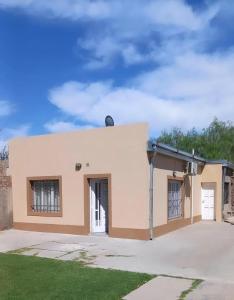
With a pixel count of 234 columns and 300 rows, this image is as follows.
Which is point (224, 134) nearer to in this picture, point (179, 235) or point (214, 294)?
point (179, 235)

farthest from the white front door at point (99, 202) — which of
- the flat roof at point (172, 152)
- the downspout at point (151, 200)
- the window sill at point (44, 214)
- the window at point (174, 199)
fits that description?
the window at point (174, 199)

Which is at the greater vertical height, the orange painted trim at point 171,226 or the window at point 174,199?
the window at point 174,199

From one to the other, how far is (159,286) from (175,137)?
2966 centimetres

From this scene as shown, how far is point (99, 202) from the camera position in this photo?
15711 mm

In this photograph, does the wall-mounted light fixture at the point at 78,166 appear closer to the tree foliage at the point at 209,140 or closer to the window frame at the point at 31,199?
the window frame at the point at 31,199

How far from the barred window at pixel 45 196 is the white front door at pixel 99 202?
143 cm

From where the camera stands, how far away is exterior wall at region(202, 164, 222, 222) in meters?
20.5

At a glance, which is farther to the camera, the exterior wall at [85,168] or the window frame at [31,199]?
the window frame at [31,199]

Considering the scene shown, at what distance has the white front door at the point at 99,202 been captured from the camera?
51.2 feet

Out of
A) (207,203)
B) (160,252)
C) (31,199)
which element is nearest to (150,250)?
(160,252)

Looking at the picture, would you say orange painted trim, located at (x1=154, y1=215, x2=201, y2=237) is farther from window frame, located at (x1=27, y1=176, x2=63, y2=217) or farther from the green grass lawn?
the green grass lawn

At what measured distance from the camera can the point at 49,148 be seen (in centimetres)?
1634

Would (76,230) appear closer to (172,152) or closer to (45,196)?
(45,196)

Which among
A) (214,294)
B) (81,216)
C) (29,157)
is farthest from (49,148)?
(214,294)
